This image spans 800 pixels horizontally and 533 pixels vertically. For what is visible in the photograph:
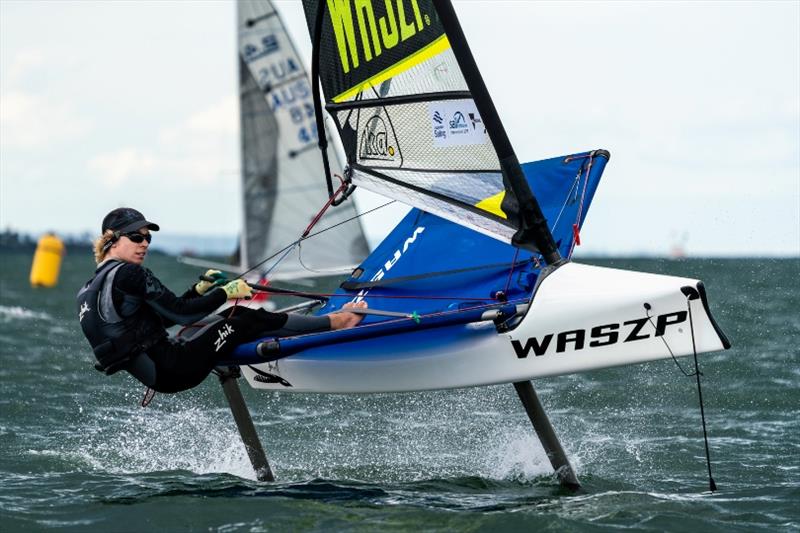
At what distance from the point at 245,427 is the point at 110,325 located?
41.5 inches

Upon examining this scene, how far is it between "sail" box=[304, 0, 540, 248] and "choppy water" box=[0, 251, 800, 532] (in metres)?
1.35

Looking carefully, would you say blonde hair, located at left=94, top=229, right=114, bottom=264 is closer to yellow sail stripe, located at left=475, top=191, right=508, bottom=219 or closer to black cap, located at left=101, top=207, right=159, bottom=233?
black cap, located at left=101, top=207, right=159, bottom=233

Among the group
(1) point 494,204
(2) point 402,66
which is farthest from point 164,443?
(2) point 402,66

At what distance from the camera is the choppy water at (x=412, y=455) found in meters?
5.16

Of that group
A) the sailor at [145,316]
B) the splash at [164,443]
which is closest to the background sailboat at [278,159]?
the splash at [164,443]

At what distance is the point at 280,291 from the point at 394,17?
1.46 m

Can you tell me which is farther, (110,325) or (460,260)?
(460,260)

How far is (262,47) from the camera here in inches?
631

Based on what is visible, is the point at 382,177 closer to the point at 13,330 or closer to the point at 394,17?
the point at 394,17

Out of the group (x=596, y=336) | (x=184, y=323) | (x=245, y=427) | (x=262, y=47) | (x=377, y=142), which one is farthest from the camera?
(x=262, y=47)

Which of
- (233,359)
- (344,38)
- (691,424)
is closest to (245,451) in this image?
(233,359)

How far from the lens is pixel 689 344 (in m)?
5.20

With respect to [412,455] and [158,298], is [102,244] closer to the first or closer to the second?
[158,298]

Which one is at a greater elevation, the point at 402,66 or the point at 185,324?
the point at 402,66
